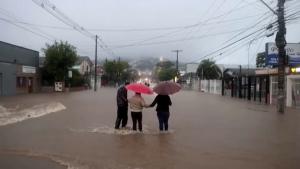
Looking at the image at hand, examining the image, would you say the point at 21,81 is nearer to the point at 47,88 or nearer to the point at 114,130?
the point at 47,88

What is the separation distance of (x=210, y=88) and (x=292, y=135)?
131ft

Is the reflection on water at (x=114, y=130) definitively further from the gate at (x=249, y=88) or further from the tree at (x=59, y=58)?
the tree at (x=59, y=58)

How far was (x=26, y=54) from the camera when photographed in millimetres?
36594

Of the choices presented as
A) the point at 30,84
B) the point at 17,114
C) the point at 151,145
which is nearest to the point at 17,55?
the point at 30,84

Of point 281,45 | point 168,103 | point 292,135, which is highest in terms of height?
point 281,45

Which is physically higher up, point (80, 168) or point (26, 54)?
point (26, 54)

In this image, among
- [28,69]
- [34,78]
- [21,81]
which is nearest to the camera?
[21,81]

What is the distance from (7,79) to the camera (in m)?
31.6

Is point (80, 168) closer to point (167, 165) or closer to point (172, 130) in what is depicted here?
point (167, 165)

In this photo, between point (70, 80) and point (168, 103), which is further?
point (70, 80)

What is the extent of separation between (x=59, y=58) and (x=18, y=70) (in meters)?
6.62

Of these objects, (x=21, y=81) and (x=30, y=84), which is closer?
(x=21, y=81)

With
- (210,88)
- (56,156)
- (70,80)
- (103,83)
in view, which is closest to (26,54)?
(70,80)

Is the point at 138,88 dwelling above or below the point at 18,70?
below
